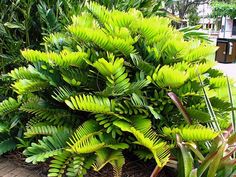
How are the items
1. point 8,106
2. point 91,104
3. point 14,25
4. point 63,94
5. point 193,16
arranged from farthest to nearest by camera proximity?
point 193,16 → point 14,25 → point 8,106 → point 63,94 → point 91,104

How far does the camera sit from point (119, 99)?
7.73 feet

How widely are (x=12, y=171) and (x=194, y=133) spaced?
1.57 meters

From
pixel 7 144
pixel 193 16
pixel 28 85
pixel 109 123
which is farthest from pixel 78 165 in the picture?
pixel 193 16

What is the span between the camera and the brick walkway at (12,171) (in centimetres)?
256

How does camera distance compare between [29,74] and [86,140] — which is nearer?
[86,140]

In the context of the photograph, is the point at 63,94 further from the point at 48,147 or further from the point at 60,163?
the point at 60,163

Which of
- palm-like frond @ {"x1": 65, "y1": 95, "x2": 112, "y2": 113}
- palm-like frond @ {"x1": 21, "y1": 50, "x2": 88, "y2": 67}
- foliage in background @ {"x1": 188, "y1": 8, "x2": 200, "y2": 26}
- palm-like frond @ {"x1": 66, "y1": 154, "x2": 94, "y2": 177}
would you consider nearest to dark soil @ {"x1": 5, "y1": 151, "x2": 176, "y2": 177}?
palm-like frond @ {"x1": 66, "y1": 154, "x2": 94, "y2": 177}

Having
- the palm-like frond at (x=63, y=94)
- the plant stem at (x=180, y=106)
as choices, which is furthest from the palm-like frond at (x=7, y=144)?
the plant stem at (x=180, y=106)

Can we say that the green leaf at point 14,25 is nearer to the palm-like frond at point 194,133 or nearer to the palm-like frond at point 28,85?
the palm-like frond at point 28,85

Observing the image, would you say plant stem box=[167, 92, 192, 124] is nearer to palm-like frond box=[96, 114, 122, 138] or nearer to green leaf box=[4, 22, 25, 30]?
palm-like frond box=[96, 114, 122, 138]

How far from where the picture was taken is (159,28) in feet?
8.45

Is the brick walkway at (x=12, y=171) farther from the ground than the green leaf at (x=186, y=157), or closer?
closer

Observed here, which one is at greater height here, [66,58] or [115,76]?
[66,58]

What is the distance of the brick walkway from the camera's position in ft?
8.41
